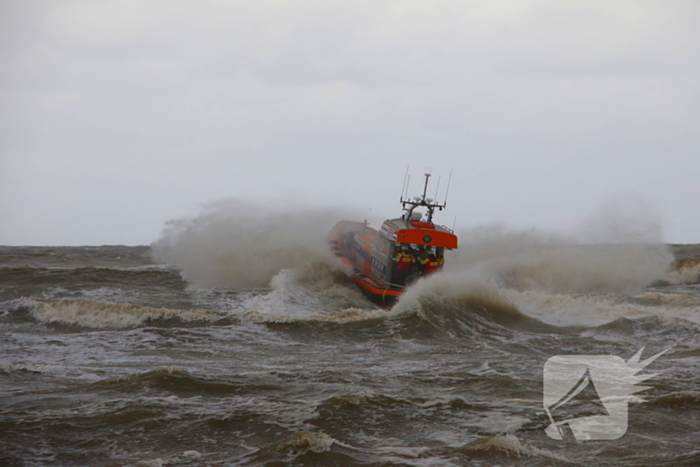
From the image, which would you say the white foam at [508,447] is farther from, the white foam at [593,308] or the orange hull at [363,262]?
the orange hull at [363,262]

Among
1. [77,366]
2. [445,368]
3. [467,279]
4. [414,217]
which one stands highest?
[414,217]

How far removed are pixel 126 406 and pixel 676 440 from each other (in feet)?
18.9

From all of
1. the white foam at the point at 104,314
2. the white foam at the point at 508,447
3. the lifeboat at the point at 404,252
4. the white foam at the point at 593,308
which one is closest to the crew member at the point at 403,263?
the lifeboat at the point at 404,252

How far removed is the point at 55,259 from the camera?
25.7m

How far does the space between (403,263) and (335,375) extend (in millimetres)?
6738

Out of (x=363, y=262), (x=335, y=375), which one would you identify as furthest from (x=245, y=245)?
(x=335, y=375)

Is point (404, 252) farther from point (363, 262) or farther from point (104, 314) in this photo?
point (104, 314)

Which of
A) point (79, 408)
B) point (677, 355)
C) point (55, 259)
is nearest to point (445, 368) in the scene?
point (677, 355)

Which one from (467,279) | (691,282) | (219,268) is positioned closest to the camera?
(467,279)

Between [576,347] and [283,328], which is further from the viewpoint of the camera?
[283,328]

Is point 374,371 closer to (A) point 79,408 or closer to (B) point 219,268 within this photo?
(A) point 79,408

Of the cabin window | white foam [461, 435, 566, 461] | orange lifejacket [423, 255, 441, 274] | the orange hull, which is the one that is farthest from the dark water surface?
the cabin window

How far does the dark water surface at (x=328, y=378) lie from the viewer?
6.16 m

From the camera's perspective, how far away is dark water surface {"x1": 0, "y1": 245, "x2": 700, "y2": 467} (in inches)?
243
